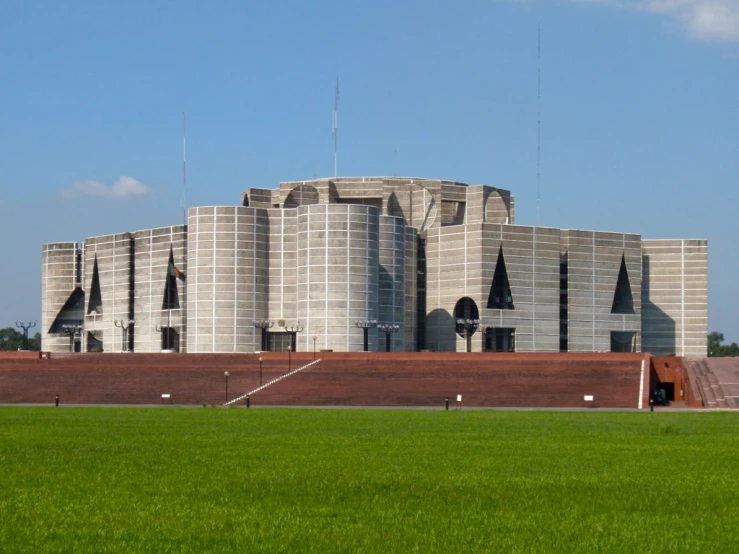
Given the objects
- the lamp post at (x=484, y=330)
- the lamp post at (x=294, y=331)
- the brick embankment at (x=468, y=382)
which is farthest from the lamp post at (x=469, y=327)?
the brick embankment at (x=468, y=382)

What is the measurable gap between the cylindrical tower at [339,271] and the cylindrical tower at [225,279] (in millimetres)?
4276

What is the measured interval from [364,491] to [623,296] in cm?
8596

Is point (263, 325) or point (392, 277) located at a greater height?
point (392, 277)

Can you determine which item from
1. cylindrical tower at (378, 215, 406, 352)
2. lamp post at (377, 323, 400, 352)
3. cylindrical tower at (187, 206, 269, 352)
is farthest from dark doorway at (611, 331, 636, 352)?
cylindrical tower at (187, 206, 269, 352)

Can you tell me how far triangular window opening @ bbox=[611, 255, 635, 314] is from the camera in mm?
99625

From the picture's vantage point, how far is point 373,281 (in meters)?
90.6

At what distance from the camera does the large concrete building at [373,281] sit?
90.5m

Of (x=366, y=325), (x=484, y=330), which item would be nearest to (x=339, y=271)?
(x=366, y=325)

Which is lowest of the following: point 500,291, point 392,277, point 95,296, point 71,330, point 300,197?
point 71,330

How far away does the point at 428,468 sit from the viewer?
20781mm

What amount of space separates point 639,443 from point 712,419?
1488cm

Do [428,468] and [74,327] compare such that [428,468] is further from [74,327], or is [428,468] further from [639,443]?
[74,327]

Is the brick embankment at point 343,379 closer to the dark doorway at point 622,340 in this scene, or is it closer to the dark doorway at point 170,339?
the dark doorway at point 170,339

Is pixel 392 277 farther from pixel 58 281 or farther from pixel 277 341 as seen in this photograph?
pixel 58 281
